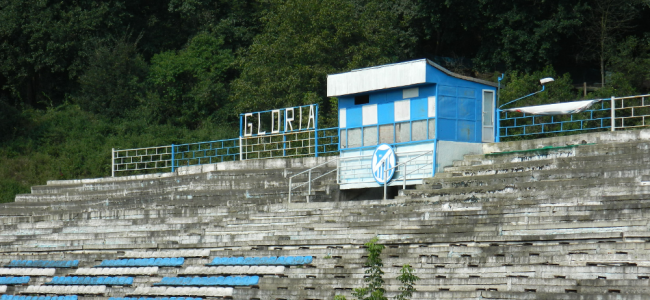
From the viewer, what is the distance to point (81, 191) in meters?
24.3

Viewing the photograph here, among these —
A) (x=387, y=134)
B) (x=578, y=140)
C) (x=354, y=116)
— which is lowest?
(x=578, y=140)

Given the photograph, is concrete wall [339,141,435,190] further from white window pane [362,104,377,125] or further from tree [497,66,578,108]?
tree [497,66,578,108]

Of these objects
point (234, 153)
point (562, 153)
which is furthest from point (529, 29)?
point (562, 153)

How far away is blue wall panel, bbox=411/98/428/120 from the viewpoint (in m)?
17.5

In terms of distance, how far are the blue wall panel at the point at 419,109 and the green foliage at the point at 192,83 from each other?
1986cm

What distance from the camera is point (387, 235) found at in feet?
48.8

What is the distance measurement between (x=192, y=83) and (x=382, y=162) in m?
22.4

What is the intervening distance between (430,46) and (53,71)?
17.4 metres

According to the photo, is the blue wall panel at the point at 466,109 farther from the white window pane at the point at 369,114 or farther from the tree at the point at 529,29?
the tree at the point at 529,29

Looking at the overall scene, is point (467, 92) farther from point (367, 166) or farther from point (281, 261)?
point (281, 261)

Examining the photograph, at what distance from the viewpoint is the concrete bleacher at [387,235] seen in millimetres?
12117

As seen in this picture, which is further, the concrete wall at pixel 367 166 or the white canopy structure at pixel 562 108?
the concrete wall at pixel 367 166

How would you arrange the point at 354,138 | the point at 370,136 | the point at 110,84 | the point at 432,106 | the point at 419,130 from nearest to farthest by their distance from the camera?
the point at 432,106 < the point at 419,130 < the point at 370,136 < the point at 354,138 < the point at 110,84

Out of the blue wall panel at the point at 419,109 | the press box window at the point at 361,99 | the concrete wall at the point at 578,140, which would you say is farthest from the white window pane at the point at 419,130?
the press box window at the point at 361,99
